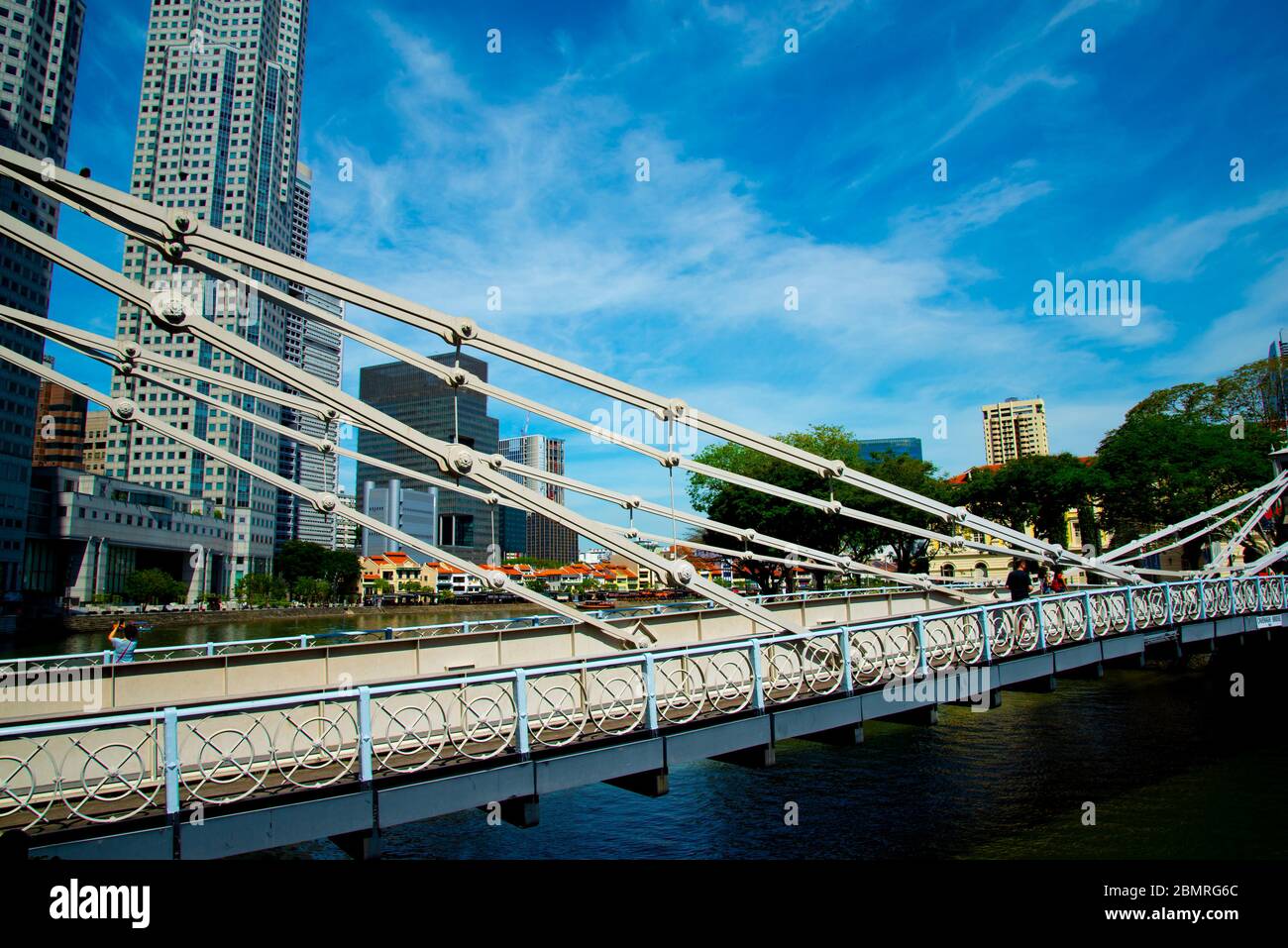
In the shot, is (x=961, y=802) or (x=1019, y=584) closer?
(x=1019, y=584)

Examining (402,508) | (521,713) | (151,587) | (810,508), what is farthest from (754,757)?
(402,508)

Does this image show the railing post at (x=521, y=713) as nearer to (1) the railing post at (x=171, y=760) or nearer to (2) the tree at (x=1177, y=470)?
(1) the railing post at (x=171, y=760)

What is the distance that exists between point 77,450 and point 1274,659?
171623mm

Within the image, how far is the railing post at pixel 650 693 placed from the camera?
8.88 meters

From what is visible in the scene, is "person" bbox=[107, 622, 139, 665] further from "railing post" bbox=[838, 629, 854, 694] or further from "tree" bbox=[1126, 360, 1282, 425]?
"tree" bbox=[1126, 360, 1282, 425]

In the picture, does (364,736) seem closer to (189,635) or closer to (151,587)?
(189,635)

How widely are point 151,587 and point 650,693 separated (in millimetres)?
95181

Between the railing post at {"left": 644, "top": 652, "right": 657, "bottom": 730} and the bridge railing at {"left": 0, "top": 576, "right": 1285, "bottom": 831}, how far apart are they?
0.07 feet

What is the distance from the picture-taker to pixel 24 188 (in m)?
73.6

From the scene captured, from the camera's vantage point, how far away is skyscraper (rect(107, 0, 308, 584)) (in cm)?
12519

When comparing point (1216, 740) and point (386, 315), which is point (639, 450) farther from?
point (1216, 740)

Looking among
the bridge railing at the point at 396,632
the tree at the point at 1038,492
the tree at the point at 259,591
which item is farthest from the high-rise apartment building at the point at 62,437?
the bridge railing at the point at 396,632

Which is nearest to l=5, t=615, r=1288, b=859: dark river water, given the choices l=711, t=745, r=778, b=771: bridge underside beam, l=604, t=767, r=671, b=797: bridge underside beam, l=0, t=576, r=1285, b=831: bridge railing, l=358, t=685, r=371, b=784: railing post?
l=0, t=576, r=1285, b=831: bridge railing

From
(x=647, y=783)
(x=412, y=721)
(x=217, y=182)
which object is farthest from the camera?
(x=217, y=182)
